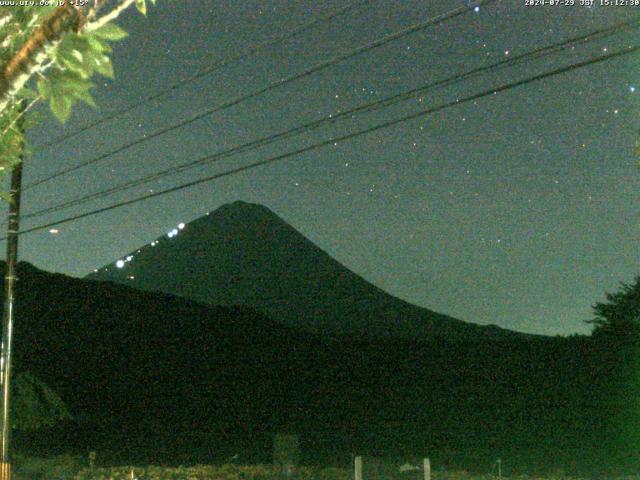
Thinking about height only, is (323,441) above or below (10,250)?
below

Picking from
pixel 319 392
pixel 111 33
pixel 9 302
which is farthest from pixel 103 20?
pixel 319 392

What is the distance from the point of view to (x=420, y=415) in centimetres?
4381

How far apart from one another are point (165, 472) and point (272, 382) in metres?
31.3

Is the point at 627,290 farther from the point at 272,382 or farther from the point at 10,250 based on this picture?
the point at 10,250

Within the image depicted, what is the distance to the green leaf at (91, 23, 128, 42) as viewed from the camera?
4180 millimetres

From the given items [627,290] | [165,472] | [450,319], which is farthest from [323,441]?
[450,319]

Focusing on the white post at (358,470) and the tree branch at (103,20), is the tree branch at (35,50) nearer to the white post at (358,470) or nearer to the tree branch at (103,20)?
the tree branch at (103,20)

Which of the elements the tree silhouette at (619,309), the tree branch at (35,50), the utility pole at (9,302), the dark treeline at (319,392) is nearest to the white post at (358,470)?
the utility pole at (9,302)

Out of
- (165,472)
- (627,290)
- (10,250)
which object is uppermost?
(627,290)

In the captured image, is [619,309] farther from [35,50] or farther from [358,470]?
[35,50]

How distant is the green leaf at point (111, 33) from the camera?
418 cm

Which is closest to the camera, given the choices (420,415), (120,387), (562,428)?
(562,428)

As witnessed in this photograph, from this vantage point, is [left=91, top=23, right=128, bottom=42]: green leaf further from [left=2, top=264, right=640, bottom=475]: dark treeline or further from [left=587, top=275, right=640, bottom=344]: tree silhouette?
[left=587, top=275, right=640, bottom=344]: tree silhouette

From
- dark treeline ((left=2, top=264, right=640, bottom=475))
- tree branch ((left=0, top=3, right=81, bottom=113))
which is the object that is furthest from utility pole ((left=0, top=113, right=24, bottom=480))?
dark treeline ((left=2, top=264, right=640, bottom=475))
